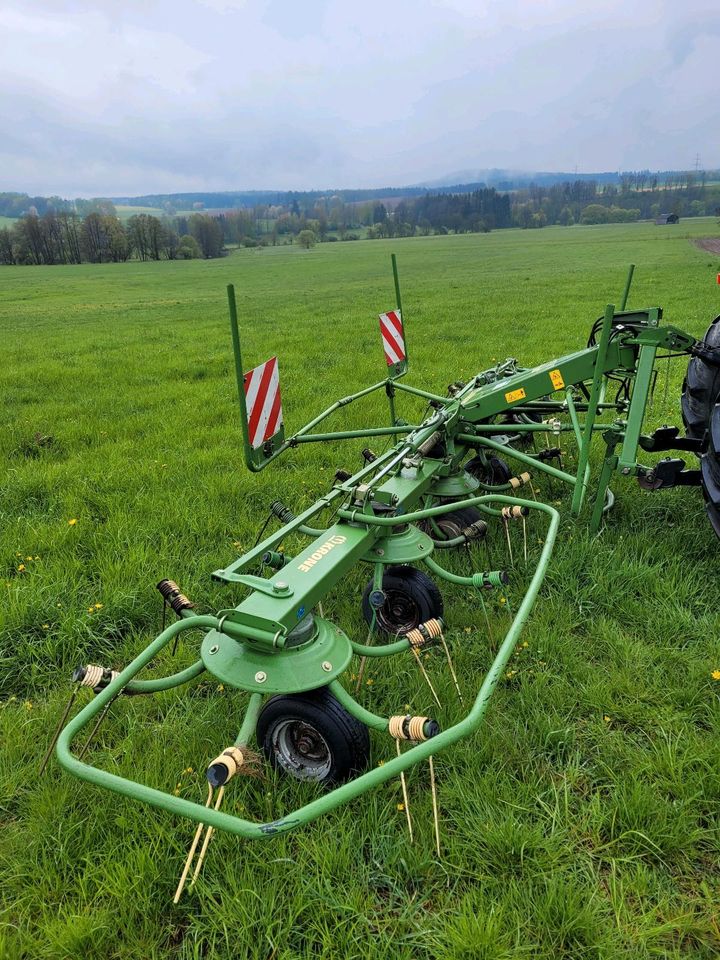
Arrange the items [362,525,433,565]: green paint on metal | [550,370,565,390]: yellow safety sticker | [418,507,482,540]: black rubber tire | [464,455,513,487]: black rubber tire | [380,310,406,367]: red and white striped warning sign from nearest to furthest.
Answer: [362,525,433,565]: green paint on metal < [418,507,482,540]: black rubber tire < [550,370,565,390]: yellow safety sticker < [380,310,406,367]: red and white striped warning sign < [464,455,513,487]: black rubber tire

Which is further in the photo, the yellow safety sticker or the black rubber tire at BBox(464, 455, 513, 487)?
the black rubber tire at BBox(464, 455, 513, 487)

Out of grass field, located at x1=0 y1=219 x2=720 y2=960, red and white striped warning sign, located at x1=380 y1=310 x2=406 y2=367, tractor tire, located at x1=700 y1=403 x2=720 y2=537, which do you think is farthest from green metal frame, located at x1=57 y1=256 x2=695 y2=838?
red and white striped warning sign, located at x1=380 y1=310 x2=406 y2=367

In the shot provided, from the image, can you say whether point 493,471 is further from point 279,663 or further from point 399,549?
point 279,663

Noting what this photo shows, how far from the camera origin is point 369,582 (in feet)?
10.3

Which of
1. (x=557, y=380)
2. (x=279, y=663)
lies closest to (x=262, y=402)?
(x=279, y=663)

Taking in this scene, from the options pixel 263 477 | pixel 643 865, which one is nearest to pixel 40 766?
pixel 643 865

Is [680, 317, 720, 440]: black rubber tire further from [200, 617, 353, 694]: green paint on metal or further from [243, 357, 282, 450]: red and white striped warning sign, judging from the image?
[200, 617, 353, 694]: green paint on metal

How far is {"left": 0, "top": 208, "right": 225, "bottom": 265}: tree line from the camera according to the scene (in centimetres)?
5922

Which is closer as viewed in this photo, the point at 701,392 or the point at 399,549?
the point at 399,549

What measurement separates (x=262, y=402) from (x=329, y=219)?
261 feet

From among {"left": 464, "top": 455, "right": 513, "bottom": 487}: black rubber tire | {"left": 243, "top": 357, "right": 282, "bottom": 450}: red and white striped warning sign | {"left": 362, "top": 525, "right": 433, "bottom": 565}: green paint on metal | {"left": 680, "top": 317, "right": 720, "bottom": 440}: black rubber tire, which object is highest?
{"left": 243, "top": 357, "right": 282, "bottom": 450}: red and white striped warning sign

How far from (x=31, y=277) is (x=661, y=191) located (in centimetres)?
8816

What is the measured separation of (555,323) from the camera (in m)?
13.2

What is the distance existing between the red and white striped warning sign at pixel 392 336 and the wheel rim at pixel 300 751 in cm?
337
